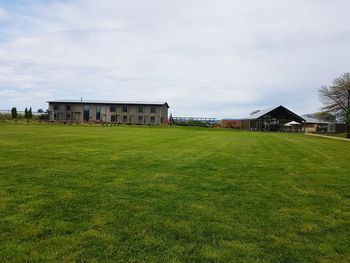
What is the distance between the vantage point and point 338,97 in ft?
164

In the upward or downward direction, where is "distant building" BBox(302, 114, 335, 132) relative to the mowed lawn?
upward

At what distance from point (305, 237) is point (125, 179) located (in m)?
4.36

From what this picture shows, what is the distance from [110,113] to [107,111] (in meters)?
0.82

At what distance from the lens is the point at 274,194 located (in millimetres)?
6730

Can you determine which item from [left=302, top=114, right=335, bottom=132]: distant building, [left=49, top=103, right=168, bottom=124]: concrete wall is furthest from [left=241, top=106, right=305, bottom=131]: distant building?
[left=49, top=103, right=168, bottom=124]: concrete wall

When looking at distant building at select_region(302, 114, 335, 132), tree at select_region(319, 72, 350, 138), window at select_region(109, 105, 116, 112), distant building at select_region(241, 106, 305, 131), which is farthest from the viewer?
window at select_region(109, 105, 116, 112)

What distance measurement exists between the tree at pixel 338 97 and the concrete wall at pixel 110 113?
33368 mm

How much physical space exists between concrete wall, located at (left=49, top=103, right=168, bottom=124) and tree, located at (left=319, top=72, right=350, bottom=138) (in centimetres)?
3337

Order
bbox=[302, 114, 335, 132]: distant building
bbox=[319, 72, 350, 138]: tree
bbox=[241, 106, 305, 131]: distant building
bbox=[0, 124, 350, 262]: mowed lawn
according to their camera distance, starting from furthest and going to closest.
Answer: bbox=[302, 114, 335, 132]: distant building → bbox=[241, 106, 305, 131]: distant building → bbox=[319, 72, 350, 138]: tree → bbox=[0, 124, 350, 262]: mowed lawn

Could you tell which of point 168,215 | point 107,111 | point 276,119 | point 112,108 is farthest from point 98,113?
point 168,215

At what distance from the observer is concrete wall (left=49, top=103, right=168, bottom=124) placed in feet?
228

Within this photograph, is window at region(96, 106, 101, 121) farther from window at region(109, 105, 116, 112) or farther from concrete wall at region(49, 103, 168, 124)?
window at region(109, 105, 116, 112)

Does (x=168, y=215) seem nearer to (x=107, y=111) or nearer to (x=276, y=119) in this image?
(x=276, y=119)

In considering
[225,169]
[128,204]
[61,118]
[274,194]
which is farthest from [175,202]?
[61,118]
